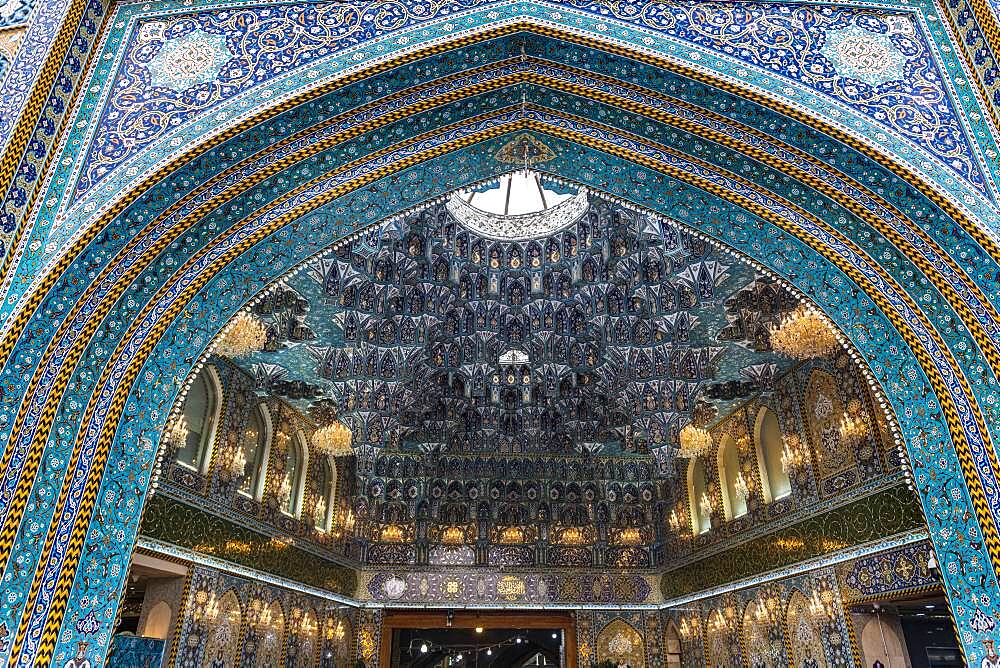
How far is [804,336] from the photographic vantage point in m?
10.7

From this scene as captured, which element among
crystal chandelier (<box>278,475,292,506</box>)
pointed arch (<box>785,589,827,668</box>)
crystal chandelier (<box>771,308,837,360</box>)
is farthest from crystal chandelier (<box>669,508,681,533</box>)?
crystal chandelier (<box>278,475,292,506</box>)

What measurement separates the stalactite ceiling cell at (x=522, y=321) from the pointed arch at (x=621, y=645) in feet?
17.9

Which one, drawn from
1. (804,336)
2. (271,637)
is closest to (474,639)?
(271,637)

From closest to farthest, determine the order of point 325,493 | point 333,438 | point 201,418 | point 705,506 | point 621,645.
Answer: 1. point 201,418
2. point 333,438
3. point 705,506
4. point 325,493
5. point 621,645

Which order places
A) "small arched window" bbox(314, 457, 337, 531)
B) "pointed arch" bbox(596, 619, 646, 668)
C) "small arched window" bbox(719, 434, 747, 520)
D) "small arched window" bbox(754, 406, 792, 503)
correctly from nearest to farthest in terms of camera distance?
1. "small arched window" bbox(754, 406, 792, 503)
2. "small arched window" bbox(719, 434, 747, 520)
3. "small arched window" bbox(314, 457, 337, 531)
4. "pointed arch" bbox(596, 619, 646, 668)

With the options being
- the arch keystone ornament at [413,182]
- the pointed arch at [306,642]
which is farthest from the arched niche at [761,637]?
the pointed arch at [306,642]

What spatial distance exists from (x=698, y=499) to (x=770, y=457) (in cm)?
336

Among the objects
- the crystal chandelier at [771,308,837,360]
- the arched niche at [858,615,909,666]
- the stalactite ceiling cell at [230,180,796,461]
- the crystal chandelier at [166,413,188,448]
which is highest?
the stalactite ceiling cell at [230,180,796,461]

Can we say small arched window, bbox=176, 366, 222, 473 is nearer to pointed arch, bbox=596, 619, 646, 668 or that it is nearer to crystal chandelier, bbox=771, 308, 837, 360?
crystal chandelier, bbox=771, 308, 837, 360

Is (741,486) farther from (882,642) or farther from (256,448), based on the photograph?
(256,448)

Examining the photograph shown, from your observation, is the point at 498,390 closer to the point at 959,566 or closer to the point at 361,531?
the point at 361,531

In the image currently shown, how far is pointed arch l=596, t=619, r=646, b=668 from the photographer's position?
56.5ft

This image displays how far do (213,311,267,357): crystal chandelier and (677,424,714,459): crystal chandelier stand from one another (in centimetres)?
896

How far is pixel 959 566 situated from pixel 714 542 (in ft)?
31.5
